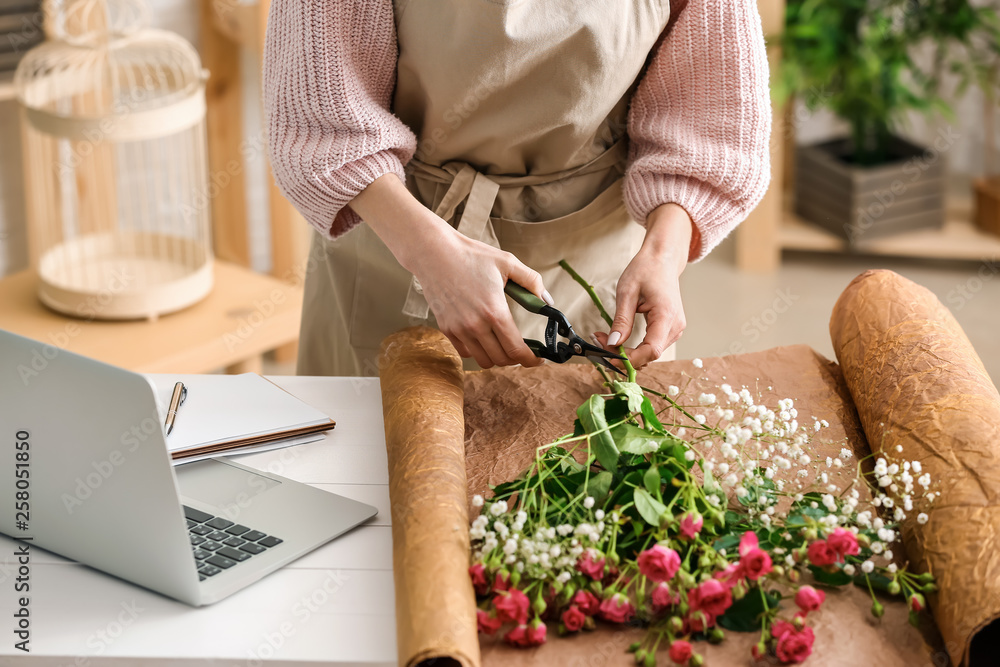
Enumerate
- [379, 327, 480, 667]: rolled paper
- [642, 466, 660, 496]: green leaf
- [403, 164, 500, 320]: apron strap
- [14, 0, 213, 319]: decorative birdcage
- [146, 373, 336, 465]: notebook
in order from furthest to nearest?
[14, 0, 213, 319]: decorative birdcage
[403, 164, 500, 320]: apron strap
[146, 373, 336, 465]: notebook
[642, 466, 660, 496]: green leaf
[379, 327, 480, 667]: rolled paper

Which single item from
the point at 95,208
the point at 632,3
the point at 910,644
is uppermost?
the point at 632,3

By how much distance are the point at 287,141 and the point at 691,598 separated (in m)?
0.64

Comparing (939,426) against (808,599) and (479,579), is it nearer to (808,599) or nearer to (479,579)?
(808,599)

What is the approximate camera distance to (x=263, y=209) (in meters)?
2.94

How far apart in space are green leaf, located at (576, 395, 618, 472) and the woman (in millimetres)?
170

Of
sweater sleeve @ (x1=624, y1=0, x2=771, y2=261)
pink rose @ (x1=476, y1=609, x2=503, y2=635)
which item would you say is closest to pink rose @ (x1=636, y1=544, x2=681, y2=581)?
pink rose @ (x1=476, y1=609, x2=503, y2=635)

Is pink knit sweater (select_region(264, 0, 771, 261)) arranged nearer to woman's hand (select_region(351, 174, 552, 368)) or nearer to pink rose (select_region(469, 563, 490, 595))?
woman's hand (select_region(351, 174, 552, 368))

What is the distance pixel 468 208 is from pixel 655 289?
238mm

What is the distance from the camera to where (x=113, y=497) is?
2.22 feet

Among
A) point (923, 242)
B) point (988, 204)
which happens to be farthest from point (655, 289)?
point (988, 204)

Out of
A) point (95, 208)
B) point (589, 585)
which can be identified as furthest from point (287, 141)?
point (95, 208)

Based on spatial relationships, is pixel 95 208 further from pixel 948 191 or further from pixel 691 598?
pixel 948 191

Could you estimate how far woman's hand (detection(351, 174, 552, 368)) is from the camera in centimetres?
94

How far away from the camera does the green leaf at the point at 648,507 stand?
2.28ft
